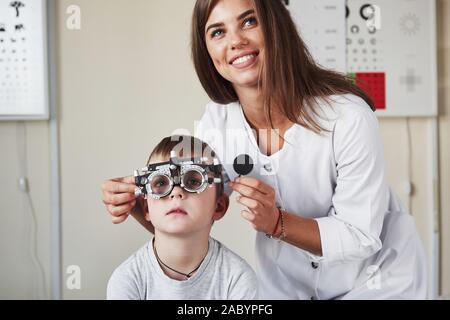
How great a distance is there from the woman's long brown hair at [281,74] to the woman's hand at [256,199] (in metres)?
0.17

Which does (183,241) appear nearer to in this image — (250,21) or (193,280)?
(193,280)

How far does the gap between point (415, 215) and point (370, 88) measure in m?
0.32

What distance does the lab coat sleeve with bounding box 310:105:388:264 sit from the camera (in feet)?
3.17

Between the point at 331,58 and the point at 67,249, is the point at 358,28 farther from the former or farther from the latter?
the point at 67,249

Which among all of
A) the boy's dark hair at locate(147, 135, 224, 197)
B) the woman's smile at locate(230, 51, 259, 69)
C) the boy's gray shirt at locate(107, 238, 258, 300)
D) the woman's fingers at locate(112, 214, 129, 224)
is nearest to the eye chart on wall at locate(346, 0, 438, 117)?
the woman's smile at locate(230, 51, 259, 69)

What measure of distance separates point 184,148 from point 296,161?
231 millimetres

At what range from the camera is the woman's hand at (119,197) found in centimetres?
101

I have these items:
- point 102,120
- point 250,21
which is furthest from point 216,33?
point 102,120

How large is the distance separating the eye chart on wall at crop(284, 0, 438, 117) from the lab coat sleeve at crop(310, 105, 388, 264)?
7.8 inches

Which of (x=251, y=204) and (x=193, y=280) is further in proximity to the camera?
(x=193, y=280)

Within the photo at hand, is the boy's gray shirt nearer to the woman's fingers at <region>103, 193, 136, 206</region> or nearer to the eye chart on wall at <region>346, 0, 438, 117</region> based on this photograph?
the woman's fingers at <region>103, 193, 136, 206</region>

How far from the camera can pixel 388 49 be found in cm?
116

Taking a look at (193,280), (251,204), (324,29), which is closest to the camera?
(251,204)
